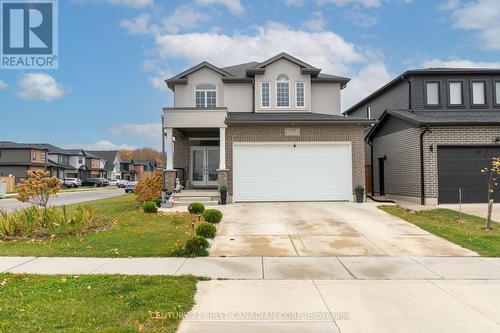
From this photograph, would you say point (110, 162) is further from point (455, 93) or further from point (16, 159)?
point (455, 93)

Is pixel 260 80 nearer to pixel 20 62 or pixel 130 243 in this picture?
pixel 20 62

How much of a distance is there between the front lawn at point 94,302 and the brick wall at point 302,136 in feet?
36.5

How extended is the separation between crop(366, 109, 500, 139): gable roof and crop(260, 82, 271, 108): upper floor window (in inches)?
226

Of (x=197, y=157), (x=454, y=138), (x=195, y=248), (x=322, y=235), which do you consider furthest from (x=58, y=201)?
(x=454, y=138)

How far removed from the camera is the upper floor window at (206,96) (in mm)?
19500

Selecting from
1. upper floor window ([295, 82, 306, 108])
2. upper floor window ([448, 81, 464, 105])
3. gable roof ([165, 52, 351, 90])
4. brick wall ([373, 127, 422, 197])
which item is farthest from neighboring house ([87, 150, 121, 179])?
upper floor window ([448, 81, 464, 105])

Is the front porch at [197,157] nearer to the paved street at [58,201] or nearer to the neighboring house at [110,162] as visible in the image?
the paved street at [58,201]

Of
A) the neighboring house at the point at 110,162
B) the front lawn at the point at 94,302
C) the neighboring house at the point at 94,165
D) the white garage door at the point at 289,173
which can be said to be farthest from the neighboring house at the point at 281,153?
the neighboring house at the point at 110,162

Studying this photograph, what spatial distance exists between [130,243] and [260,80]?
12806mm

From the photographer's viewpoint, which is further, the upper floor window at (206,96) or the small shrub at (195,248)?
the upper floor window at (206,96)

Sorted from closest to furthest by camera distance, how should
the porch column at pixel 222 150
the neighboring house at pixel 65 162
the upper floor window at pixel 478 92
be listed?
the porch column at pixel 222 150 → the upper floor window at pixel 478 92 → the neighboring house at pixel 65 162

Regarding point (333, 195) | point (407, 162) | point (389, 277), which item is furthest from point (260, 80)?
point (389, 277)

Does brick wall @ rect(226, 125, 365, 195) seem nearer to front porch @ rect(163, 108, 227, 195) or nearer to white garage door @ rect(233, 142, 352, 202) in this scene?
white garage door @ rect(233, 142, 352, 202)

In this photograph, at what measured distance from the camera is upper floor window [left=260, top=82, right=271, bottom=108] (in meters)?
19.0
